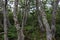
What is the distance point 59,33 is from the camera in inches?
553

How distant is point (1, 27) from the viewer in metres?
16.1

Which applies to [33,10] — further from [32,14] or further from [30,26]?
[30,26]

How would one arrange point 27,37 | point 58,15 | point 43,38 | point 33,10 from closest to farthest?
point 43,38 → point 27,37 → point 58,15 → point 33,10

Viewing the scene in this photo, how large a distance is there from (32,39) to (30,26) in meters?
1.70

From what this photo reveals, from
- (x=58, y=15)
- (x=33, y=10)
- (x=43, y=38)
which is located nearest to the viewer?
(x=43, y=38)

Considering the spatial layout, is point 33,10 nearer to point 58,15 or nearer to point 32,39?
point 58,15

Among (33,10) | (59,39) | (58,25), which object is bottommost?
(59,39)

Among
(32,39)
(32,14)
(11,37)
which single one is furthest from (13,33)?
(32,14)

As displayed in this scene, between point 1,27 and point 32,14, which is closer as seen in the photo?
point 1,27

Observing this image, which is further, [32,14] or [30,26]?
[32,14]

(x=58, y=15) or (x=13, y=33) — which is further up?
(x=58, y=15)

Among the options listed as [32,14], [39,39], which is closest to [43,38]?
[39,39]

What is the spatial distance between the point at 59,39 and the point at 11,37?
11.9ft

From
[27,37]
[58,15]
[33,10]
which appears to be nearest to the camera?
[27,37]
